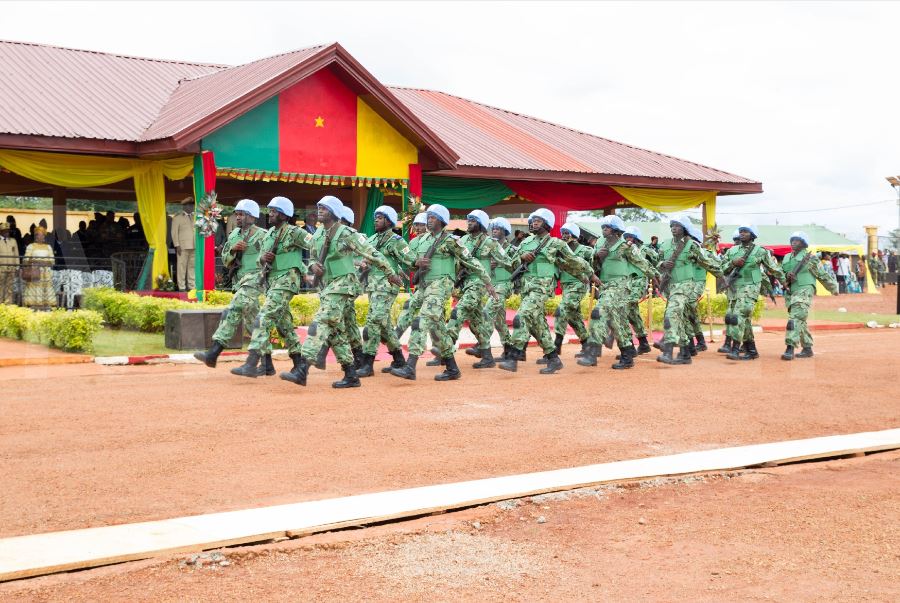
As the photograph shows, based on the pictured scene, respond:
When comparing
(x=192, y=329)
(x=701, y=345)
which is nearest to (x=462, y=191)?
(x=701, y=345)

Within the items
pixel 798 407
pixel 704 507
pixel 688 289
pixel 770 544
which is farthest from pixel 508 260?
pixel 770 544

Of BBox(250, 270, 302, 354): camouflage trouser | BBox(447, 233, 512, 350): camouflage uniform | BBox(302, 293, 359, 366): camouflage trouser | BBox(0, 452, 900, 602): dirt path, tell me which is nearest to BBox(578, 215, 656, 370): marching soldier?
BBox(447, 233, 512, 350): camouflage uniform

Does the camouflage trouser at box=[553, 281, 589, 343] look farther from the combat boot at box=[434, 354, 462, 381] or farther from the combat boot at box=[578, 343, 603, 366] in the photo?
the combat boot at box=[434, 354, 462, 381]

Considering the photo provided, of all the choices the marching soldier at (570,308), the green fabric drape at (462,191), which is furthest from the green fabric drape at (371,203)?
the marching soldier at (570,308)

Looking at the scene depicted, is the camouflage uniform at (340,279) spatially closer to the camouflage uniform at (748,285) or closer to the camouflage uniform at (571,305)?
the camouflage uniform at (571,305)

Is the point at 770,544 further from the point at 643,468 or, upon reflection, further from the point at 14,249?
the point at 14,249

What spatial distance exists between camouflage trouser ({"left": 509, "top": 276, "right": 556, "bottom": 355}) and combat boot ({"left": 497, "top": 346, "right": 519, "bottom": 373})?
0.09 meters

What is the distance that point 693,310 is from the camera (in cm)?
1558

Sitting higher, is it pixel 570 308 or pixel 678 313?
pixel 570 308

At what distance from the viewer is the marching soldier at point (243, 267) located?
11648 mm

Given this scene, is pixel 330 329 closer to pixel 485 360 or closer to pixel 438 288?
pixel 438 288

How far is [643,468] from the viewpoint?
7328mm

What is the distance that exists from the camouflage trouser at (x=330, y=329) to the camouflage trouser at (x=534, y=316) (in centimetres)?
271

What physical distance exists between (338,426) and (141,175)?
1253 centimetres
